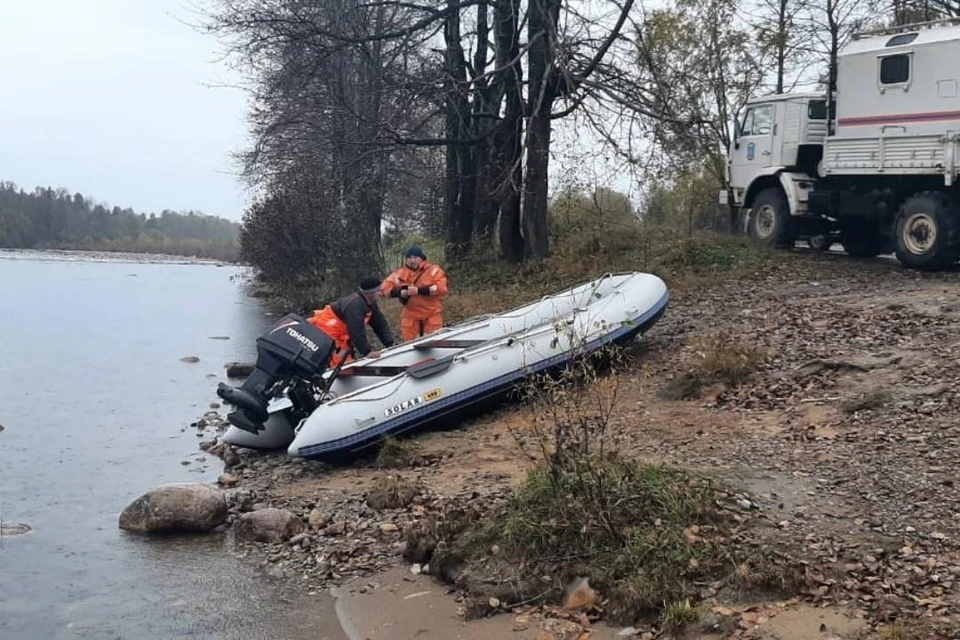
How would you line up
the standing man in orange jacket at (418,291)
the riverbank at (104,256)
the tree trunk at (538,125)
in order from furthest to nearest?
the riverbank at (104,256), the tree trunk at (538,125), the standing man in orange jacket at (418,291)

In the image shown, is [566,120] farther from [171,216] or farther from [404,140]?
[171,216]

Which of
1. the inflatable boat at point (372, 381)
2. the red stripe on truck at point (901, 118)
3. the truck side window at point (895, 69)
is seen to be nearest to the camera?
the inflatable boat at point (372, 381)

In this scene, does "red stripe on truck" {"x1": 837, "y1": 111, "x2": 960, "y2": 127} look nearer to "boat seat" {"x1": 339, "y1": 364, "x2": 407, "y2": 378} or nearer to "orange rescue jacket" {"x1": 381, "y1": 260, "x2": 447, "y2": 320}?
"orange rescue jacket" {"x1": 381, "y1": 260, "x2": 447, "y2": 320}

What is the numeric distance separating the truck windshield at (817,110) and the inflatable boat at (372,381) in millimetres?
7283

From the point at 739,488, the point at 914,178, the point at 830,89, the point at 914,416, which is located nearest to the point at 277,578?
the point at 739,488

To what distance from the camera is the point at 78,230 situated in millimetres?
82938

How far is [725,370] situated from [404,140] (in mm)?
8980

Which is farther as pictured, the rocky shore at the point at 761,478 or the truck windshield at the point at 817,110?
the truck windshield at the point at 817,110

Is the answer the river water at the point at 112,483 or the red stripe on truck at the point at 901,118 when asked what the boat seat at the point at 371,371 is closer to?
the river water at the point at 112,483

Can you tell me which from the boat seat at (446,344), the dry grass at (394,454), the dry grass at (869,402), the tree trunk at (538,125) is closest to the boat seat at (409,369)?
the boat seat at (446,344)

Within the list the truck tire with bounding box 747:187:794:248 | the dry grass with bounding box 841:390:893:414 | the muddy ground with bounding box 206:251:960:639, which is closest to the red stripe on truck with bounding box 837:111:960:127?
the truck tire with bounding box 747:187:794:248

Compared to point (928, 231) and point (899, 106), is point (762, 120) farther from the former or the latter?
point (928, 231)

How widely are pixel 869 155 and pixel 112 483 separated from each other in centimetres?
1056

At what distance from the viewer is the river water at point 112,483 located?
6.28m
